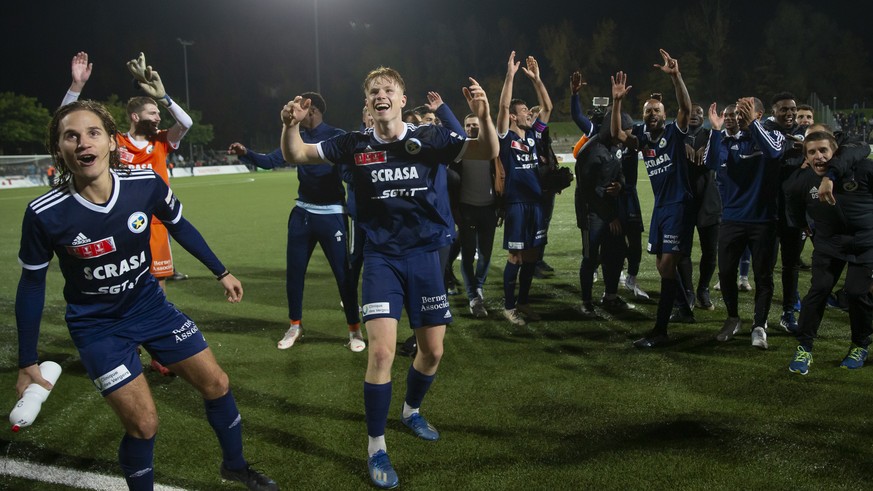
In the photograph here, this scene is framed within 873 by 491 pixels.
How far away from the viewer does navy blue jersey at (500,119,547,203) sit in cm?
714

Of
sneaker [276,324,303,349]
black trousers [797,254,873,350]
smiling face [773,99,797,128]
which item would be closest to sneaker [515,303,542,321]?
sneaker [276,324,303,349]

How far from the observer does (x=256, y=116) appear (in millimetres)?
90062

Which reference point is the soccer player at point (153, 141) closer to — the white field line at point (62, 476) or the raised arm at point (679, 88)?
the white field line at point (62, 476)

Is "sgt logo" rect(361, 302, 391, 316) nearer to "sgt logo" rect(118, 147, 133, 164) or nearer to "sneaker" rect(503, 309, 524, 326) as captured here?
"sgt logo" rect(118, 147, 133, 164)

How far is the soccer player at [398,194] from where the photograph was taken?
403 cm

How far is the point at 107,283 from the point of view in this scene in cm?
331

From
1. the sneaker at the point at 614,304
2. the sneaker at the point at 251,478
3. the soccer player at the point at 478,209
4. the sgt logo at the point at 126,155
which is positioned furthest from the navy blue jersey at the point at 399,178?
the sneaker at the point at 614,304

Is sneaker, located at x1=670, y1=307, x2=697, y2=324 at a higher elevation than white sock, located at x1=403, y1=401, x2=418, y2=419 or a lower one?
lower

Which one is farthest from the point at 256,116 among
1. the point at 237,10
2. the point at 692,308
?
the point at 692,308

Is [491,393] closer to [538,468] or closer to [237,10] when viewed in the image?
[538,468]

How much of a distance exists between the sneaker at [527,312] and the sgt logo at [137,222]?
458 centimetres

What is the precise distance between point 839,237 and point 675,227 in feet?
4.48

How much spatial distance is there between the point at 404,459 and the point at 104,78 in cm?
9149

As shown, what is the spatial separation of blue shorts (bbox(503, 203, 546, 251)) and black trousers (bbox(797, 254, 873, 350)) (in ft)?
8.52
